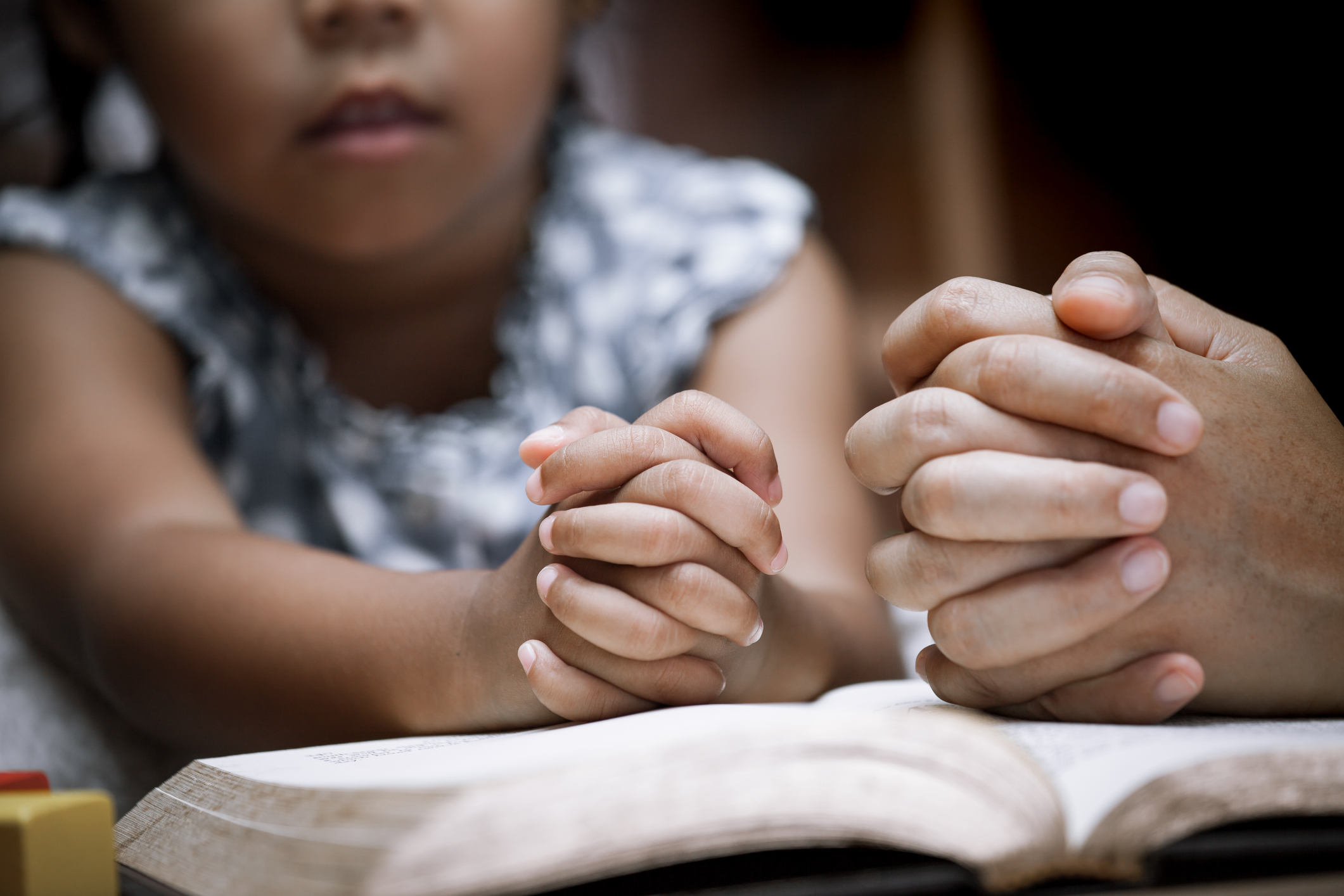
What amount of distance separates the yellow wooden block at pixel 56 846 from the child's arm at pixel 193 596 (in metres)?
0.14

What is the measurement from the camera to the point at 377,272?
0.73 m

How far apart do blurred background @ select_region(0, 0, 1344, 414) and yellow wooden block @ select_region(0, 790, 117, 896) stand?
0.43m

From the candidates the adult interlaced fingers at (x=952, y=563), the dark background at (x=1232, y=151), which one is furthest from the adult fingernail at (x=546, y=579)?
the dark background at (x=1232, y=151)

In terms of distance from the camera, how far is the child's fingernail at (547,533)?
1.08 feet

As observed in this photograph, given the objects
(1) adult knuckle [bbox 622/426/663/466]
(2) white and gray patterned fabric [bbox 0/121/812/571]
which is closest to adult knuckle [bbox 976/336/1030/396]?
(1) adult knuckle [bbox 622/426/663/466]

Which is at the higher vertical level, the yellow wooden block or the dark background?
the dark background

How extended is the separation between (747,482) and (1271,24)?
1.70ft

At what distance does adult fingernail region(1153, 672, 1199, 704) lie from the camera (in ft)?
0.94

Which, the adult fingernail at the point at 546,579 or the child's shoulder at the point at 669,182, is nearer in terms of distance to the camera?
the adult fingernail at the point at 546,579

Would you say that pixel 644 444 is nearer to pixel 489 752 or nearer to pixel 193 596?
pixel 489 752

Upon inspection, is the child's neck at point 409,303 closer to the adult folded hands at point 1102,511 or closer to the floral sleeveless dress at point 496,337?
the floral sleeveless dress at point 496,337

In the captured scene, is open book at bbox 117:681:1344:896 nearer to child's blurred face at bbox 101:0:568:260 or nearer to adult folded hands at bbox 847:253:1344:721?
adult folded hands at bbox 847:253:1344:721

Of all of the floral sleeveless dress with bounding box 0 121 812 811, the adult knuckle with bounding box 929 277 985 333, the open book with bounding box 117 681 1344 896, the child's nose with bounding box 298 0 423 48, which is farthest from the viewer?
the floral sleeveless dress with bounding box 0 121 812 811

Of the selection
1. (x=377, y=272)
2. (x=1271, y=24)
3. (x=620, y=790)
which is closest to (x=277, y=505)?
(x=377, y=272)
